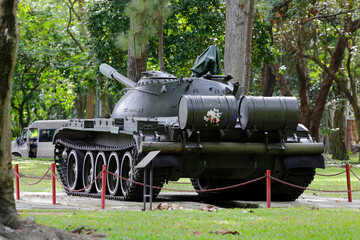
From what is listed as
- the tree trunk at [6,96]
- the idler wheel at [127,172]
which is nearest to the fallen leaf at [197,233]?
the tree trunk at [6,96]

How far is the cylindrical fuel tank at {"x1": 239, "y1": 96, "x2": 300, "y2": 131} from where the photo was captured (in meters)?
13.3

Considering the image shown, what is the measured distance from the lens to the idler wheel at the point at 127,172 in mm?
13969

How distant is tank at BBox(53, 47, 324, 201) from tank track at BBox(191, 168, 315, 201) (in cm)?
2

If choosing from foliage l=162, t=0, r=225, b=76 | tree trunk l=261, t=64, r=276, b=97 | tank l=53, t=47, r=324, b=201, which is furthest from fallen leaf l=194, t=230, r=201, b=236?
tree trunk l=261, t=64, r=276, b=97

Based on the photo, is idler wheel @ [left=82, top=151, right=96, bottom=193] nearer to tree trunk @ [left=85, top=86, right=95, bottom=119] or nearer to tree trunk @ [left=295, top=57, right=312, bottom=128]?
tree trunk @ [left=295, top=57, right=312, bottom=128]

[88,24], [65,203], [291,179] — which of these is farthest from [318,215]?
[88,24]

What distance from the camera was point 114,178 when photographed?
15.8m

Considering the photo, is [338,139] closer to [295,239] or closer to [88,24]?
[88,24]

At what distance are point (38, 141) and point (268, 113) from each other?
29.4m

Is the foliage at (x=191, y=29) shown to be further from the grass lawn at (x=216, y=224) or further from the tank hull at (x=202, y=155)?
the grass lawn at (x=216, y=224)

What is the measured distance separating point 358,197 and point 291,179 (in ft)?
7.27

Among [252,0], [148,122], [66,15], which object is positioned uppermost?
[66,15]

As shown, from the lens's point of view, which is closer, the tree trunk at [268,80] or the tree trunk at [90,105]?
the tree trunk at [268,80]

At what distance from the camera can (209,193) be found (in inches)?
672
